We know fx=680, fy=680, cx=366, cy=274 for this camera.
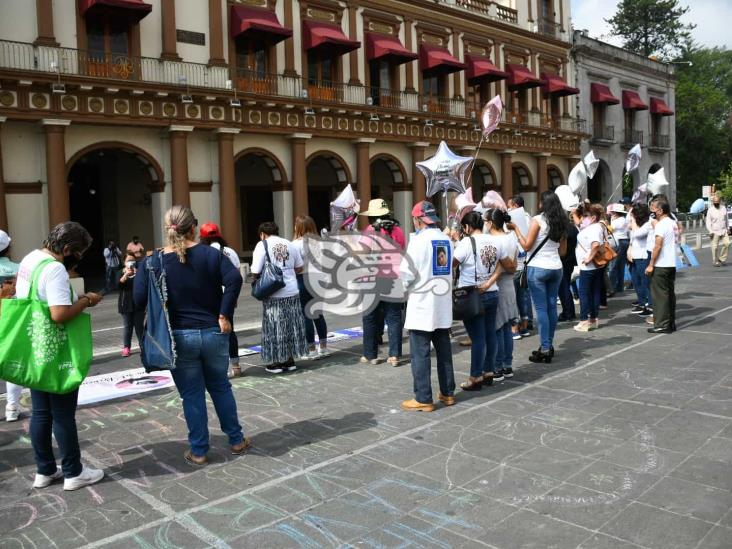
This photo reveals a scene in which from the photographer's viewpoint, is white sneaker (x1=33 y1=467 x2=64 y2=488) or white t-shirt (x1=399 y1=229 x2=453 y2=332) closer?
white sneaker (x1=33 y1=467 x2=64 y2=488)

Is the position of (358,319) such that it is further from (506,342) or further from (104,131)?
(104,131)

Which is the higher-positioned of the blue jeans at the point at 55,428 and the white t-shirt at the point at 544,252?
the white t-shirt at the point at 544,252

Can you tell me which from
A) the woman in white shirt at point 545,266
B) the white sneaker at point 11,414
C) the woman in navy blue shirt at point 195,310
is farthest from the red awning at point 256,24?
the woman in navy blue shirt at point 195,310

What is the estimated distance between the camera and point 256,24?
18.7 metres

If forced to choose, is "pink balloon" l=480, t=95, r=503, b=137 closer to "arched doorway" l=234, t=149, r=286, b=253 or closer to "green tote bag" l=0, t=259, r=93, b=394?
"arched doorway" l=234, t=149, r=286, b=253

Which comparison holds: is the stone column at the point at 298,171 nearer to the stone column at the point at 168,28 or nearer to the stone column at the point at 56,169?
the stone column at the point at 168,28

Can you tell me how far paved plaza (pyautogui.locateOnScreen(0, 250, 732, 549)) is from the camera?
3.67 meters

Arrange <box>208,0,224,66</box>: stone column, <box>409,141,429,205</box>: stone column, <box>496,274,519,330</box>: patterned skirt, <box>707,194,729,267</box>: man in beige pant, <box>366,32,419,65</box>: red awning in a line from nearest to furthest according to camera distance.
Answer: <box>496,274,519,330</box>: patterned skirt
<box>707,194,729,267</box>: man in beige pant
<box>208,0,224,66</box>: stone column
<box>366,32,419,65</box>: red awning
<box>409,141,429,205</box>: stone column

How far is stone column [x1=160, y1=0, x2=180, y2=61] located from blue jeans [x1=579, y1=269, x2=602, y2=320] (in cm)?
1322

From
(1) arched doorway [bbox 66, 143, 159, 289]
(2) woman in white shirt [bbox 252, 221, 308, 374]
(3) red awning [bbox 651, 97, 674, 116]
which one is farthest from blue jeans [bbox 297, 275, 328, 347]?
(3) red awning [bbox 651, 97, 674, 116]

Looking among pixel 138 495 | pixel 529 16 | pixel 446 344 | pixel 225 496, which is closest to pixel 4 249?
pixel 138 495

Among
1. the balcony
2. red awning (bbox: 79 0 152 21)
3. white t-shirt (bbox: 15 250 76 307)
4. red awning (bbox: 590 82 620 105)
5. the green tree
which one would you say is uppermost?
the green tree

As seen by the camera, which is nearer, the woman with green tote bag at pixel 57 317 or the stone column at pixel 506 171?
the woman with green tote bag at pixel 57 317

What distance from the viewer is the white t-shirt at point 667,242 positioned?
27.8 feet
